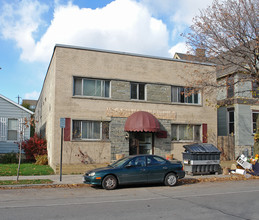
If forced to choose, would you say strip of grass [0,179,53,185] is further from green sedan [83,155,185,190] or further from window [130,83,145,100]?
window [130,83,145,100]

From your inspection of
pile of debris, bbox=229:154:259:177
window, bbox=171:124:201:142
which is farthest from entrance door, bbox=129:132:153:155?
pile of debris, bbox=229:154:259:177

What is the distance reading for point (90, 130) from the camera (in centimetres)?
1816

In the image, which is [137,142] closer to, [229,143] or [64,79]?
[64,79]

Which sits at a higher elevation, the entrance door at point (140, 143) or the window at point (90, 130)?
the window at point (90, 130)

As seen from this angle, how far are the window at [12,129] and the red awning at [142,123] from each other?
9215mm

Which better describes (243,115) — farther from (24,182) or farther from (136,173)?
(24,182)

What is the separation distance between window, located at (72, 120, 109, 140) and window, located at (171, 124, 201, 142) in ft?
16.1

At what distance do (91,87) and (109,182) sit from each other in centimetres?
802

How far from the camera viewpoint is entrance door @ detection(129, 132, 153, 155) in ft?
63.0

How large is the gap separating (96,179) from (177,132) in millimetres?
9965

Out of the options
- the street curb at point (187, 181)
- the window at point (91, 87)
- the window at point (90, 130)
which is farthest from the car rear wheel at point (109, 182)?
the window at point (91, 87)

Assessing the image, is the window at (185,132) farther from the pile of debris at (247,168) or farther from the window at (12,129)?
the window at (12,129)

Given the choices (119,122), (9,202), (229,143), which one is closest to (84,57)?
(119,122)

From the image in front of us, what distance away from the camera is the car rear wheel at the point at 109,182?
11.8 meters
